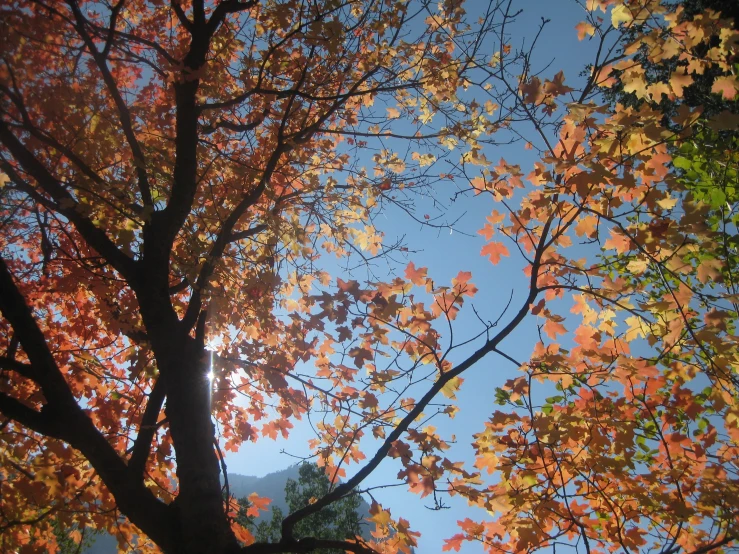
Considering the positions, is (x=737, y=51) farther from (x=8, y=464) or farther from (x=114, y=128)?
(x=8, y=464)

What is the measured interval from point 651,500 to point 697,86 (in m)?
6.93

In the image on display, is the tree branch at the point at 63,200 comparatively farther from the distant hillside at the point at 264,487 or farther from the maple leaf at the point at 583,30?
the distant hillside at the point at 264,487

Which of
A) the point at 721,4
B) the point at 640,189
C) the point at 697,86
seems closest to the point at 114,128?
the point at 640,189

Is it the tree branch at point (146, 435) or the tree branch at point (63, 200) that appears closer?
the tree branch at point (146, 435)

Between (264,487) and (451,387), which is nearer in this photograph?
(451,387)

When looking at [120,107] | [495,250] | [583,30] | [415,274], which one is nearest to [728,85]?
[583,30]

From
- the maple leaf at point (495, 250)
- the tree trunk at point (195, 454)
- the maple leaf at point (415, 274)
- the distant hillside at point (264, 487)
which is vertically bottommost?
the tree trunk at point (195, 454)

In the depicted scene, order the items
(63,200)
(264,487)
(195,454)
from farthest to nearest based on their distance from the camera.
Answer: (264,487) < (63,200) < (195,454)

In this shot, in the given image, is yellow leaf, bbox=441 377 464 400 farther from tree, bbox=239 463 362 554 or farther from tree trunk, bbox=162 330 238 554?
tree, bbox=239 463 362 554

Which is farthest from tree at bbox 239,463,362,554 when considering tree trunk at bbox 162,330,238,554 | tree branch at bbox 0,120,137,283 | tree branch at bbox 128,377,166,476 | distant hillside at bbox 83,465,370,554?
distant hillside at bbox 83,465,370,554

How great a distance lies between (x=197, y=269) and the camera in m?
3.93

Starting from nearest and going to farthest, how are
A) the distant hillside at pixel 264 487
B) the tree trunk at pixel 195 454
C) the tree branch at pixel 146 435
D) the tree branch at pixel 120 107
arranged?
the tree trunk at pixel 195 454 < the tree branch at pixel 146 435 < the tree branch at pixel 120 107 < the distant hillside at pixel 264 487

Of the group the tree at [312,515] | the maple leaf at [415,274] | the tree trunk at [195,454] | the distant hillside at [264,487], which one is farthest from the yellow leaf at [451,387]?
the distant hillside at [264,487]

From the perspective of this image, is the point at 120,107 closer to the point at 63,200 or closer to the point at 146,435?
the point at 63,200
